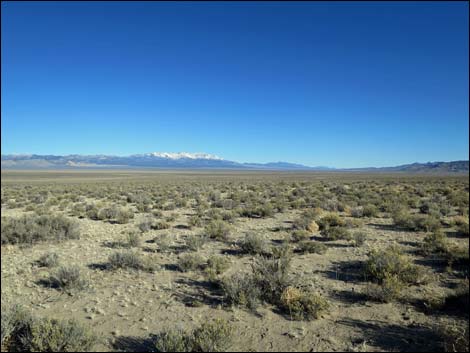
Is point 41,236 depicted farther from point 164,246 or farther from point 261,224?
point 261,224

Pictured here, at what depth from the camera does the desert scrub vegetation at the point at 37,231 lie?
34.5 ft

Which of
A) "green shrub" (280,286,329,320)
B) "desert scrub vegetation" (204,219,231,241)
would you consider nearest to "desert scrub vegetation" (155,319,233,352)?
"green shrub" (280,286,329,320)

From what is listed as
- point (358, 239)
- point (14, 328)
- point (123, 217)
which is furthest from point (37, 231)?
point (358, 239)

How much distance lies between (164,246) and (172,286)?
288cm

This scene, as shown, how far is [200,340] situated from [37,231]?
904 cm

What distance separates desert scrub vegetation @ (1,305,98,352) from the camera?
4.46 metres

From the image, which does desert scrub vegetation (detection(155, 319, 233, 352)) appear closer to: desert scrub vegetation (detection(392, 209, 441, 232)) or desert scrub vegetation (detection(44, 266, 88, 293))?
desert scrub vegetation (detection(44, 266, 88, 293))

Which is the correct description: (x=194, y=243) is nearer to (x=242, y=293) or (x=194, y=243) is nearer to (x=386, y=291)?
(x=242, y=293)

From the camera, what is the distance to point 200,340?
4.43m

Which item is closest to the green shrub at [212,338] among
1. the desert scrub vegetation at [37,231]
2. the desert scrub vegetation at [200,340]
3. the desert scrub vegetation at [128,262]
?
the desert scrub vegetation at [200,340]

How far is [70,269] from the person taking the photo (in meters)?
7.20

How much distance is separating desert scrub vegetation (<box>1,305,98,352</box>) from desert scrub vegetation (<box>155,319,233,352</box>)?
1112 millimetres

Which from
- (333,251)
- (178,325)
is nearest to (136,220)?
(333,251)

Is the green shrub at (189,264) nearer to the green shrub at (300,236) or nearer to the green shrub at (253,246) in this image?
the green shrub at (253,246)
